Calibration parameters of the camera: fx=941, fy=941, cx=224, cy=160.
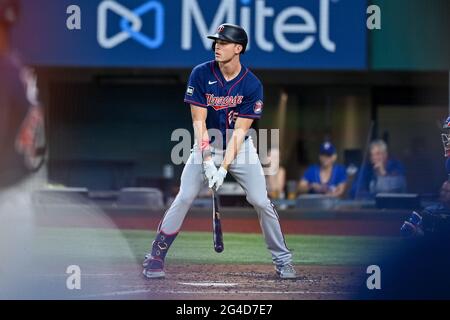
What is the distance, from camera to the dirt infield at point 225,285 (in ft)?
13.7

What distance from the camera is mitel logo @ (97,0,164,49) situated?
4.54m

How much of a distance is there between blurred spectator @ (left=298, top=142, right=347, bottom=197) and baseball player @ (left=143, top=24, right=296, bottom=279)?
1.85 m

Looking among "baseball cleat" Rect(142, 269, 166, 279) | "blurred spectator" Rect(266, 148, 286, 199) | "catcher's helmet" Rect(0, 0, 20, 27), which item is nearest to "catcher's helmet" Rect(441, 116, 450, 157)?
"baseball cleat" Rect(142, 269, 166, 279)

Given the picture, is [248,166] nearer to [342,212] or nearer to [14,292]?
[14,292]

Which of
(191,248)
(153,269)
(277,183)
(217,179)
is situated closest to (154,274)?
(153,269)

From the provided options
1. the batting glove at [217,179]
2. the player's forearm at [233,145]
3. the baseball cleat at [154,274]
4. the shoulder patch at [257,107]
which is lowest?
the baseball cleat at [154,274]

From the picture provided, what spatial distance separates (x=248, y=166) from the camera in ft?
14.2

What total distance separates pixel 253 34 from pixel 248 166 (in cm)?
70

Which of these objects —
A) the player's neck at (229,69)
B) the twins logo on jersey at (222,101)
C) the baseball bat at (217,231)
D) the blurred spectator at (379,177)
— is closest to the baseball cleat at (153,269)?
the baseball bat at (217,231)

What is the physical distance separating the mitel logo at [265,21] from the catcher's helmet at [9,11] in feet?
2.63

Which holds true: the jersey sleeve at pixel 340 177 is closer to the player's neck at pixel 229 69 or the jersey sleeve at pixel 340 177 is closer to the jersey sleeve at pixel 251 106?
the jersey sleeve at pixel 251 106

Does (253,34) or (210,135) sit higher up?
(253,34)

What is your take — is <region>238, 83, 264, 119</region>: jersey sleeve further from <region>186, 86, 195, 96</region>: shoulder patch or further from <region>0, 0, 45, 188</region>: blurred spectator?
<region>0, 0, 45, 188</region>: blurred spectator
